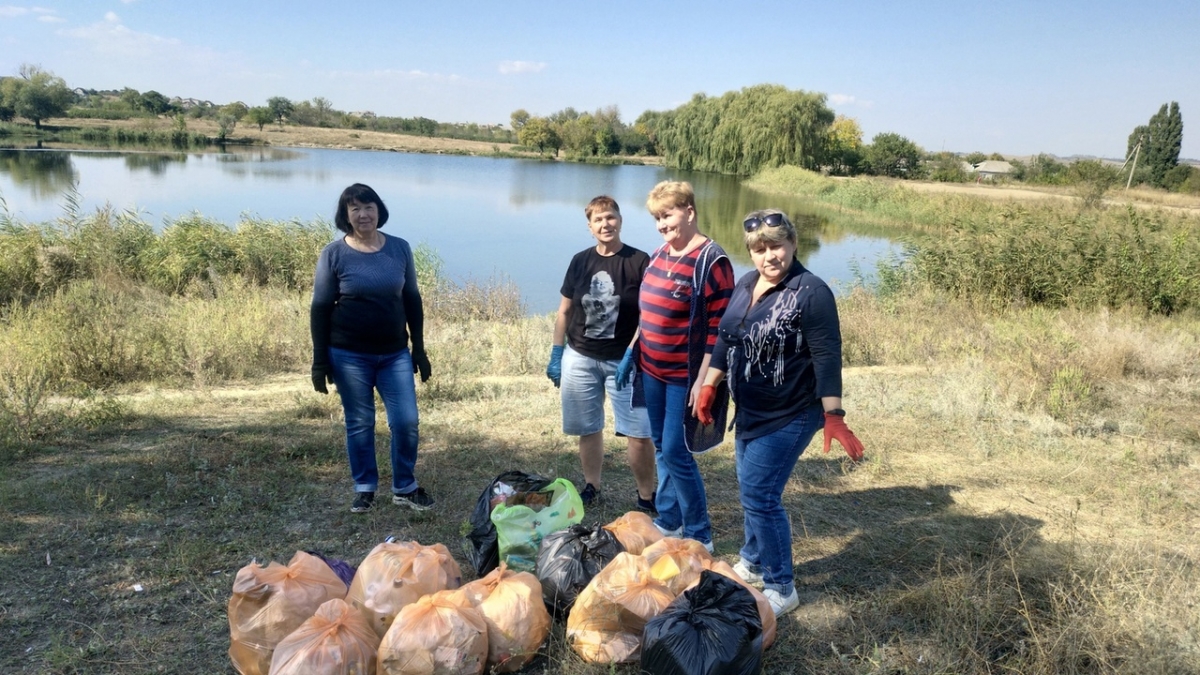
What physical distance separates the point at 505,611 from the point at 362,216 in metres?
2.07

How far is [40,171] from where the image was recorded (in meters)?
27.8

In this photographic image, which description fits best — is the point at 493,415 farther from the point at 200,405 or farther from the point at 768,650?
the point at 768,650

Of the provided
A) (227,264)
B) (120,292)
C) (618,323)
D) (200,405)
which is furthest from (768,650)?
(227,264)

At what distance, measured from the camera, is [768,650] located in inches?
102

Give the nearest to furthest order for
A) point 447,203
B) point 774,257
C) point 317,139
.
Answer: point 774,257
point 447,203
point 317,139

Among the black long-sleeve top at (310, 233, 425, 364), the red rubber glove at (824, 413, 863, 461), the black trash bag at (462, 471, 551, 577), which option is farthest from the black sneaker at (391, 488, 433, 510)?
the red rubber glove at (824, 413, 863, 461)

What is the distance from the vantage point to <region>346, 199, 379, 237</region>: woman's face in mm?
3490

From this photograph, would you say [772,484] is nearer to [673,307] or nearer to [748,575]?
[748,575]

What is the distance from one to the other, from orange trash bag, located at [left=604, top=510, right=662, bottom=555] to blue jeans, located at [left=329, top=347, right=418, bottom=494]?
1350 millimetres

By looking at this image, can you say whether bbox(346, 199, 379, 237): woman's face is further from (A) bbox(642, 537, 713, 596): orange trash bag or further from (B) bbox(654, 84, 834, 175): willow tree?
(B) bbox(654, 84, 834, 175): willow tree

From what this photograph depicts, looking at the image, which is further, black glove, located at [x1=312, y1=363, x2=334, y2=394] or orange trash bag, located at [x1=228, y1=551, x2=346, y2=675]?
black glove, located at [x1=312, y1=363, x2=334, y2=394]

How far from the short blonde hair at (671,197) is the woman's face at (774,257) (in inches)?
21.4

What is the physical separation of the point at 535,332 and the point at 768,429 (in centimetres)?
680

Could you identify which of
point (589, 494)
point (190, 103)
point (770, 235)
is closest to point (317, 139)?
point (190, 103)
